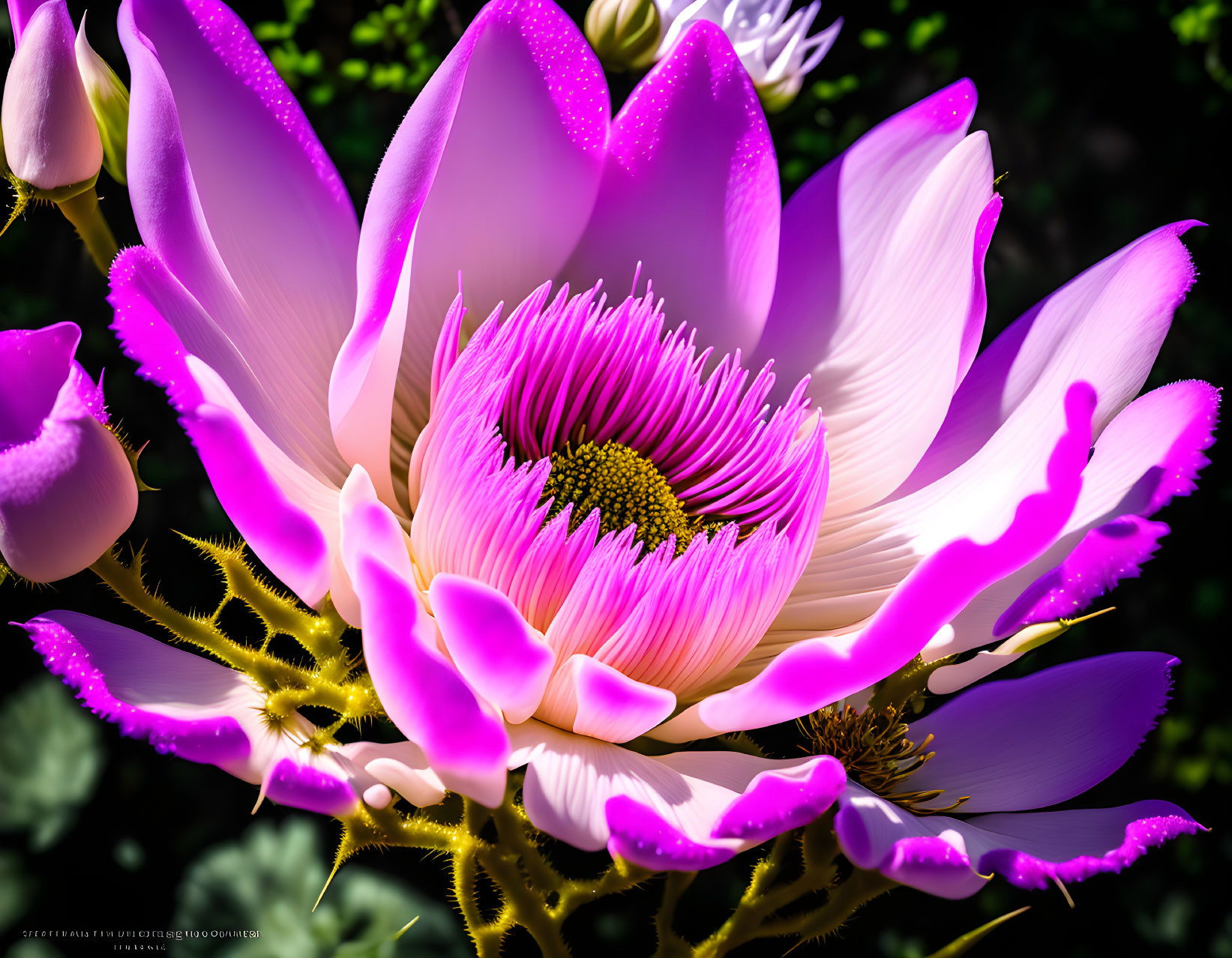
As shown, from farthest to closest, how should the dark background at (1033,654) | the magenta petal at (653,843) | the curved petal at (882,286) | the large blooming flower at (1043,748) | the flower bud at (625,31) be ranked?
the dark background at (1033,654) → the flower bud at (625,31) → the curved petal at (882,286) → the large blooming flower at (1043,748) → the magenta petal at (653,843)

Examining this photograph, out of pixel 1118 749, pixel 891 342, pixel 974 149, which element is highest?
pixel 974 149

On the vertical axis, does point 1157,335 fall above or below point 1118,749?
above

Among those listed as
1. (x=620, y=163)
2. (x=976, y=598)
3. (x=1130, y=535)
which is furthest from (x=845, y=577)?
(x=620, y=163)

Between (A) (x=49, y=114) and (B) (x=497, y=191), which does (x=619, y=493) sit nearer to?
(B) (x=497, y=191)

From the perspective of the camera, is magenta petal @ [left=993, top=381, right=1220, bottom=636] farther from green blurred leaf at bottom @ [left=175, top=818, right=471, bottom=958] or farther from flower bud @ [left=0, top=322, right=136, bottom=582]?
green blurred leaf at bottom @ [left=175, top=818, right=471, bottom=958]

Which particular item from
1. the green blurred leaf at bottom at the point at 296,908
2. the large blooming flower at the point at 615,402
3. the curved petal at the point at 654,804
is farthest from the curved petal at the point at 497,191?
the green blurred leaf at bottom at the point at 296,908

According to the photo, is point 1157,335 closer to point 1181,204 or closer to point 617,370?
point 617,370

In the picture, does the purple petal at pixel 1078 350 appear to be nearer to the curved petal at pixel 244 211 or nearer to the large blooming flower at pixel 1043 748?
the large blooming flower at pixel 1043 748
